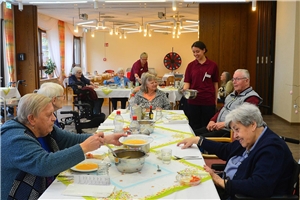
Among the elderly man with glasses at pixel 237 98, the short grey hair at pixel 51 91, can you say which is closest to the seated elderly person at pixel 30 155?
the short grey hair at pixel 51 91

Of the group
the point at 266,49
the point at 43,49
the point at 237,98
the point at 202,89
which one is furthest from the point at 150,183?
the point at 43,49

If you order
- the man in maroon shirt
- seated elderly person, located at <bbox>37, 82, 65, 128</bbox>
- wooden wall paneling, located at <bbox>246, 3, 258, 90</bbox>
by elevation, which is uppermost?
wooden wall paneling, located at <bbox>246, 3, 258, 90</bbox>

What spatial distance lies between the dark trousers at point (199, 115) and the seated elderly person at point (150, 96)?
46 cm

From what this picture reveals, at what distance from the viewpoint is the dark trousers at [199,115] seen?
4.28 metres

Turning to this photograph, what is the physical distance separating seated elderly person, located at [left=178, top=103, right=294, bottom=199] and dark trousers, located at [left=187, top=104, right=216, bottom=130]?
2336 mm

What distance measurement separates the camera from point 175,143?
94.9 inches

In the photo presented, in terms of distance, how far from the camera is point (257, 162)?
171 centimetres

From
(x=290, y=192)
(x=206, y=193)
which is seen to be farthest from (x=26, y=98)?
(x=290, y=192)

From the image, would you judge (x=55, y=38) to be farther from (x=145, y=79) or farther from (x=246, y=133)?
(x=246, y=133)

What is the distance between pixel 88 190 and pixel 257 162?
90 cm

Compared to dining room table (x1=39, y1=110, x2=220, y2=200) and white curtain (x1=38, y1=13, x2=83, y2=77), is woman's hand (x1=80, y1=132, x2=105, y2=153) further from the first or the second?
white curtain (x1=38, y1=13, x2=83, y2=77)

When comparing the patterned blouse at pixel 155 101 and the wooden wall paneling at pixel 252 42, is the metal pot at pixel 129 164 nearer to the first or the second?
the patterned blouse at pixel 155 101

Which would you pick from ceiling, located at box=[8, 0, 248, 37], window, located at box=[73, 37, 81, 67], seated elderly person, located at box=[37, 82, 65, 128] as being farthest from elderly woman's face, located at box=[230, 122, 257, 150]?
window, located at box=[73, 37, 81, 67]

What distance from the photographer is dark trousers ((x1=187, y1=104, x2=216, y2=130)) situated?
4.28 m
